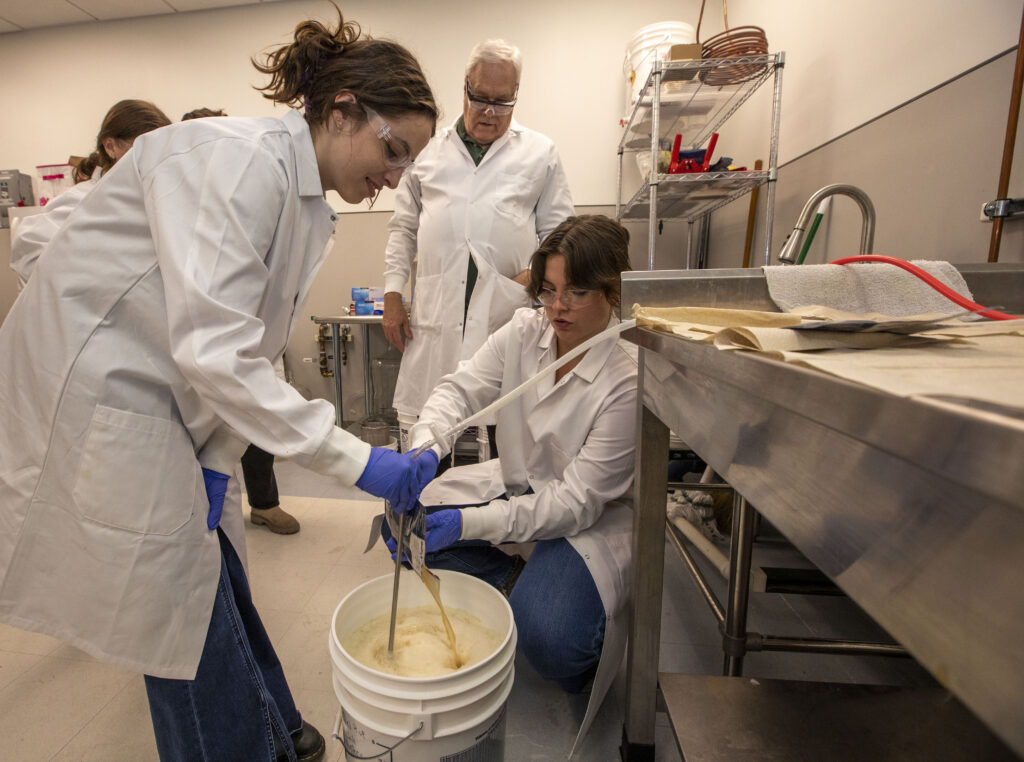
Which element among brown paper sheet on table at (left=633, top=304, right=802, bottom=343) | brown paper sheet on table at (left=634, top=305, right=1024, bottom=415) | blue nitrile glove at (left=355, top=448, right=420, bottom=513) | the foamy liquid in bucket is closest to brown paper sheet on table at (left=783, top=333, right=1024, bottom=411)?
brown paper sheet on table at (left=634, top=305, right=1024, bottom=415)

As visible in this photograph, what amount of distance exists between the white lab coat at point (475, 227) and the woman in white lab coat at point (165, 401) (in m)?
0.92

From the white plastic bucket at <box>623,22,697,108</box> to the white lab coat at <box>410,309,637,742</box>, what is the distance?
149 centimetres

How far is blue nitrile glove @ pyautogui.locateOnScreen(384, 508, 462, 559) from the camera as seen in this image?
967mm

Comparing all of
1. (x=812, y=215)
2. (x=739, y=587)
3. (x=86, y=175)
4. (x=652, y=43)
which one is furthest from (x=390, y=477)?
(x=652, y=43)

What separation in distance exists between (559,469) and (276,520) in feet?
3.75

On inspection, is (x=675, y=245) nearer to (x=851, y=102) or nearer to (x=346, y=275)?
(x=851, y=102)

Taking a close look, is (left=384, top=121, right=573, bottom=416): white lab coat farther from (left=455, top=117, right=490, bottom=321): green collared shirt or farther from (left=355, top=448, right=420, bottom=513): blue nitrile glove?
(left=355, top=448, right=420, bottom=513): blue nitrile glove

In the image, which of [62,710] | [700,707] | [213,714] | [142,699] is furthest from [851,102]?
[62,710]

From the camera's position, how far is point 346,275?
3168 millimetres

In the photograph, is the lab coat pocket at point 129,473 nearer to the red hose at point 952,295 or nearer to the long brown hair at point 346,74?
the long brown hair at point 346,74

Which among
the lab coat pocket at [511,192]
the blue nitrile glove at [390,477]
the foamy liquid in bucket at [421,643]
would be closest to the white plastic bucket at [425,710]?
the foamy liquid in bucket at [421,643]

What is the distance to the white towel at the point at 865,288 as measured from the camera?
2.29 feet

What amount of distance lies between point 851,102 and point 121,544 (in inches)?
81.6

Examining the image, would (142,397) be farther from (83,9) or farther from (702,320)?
(83,9)
